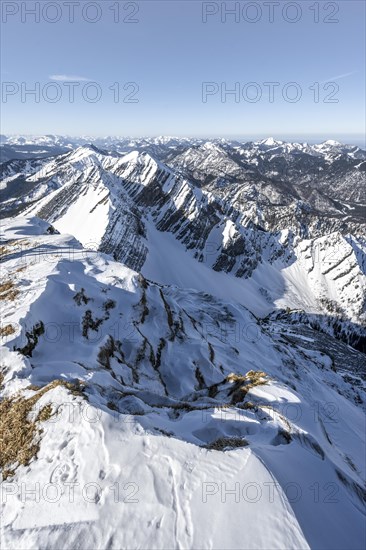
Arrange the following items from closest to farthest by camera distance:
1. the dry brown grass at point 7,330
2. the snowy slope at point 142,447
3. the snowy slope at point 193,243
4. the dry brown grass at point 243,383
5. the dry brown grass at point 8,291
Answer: the snowy slope at point 142,447, the dry brown grass at point 7,330, the dry brown grass at point 243,383, the dry brown grass at point 8,291, the snowy slope at point 193,243

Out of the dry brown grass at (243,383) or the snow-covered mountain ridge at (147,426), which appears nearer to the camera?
the snow-covered mountain ridge at (147,426)

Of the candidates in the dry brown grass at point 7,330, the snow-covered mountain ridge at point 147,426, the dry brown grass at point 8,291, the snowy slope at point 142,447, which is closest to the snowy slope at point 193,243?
the snow-covered mountain ridge at point 147,426

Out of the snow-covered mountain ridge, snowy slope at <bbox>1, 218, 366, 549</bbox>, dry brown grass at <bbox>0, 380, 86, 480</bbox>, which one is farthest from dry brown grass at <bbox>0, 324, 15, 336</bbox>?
dry brown grass at <bbox>0, 380, 86, 480</bbox>

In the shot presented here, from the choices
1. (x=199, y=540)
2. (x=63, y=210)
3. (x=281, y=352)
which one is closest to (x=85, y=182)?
(x=63, y=210)

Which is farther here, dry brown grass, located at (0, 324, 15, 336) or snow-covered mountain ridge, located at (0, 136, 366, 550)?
dry brown grass, located at (0, 324, 15, 336)

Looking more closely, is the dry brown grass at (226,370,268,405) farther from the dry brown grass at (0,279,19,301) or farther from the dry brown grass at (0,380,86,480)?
the dry brown grass at (0,279,19,301)

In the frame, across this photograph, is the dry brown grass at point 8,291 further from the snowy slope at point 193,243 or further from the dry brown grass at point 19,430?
the snowy slope at point 193,243
